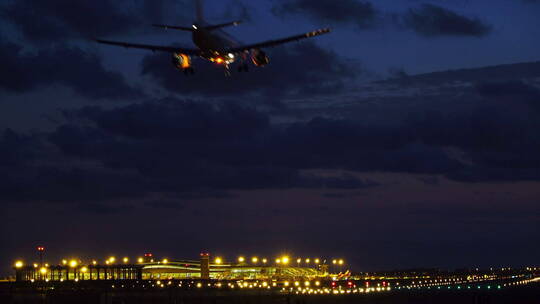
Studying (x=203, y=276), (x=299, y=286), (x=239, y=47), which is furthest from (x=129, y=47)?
(x=203, y=276)

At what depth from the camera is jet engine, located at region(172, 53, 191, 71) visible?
267 ft

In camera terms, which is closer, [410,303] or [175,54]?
[175,54]

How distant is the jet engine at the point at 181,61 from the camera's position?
3199 inches

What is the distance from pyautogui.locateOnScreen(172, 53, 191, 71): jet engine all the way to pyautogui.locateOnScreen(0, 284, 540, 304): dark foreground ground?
31.7 m

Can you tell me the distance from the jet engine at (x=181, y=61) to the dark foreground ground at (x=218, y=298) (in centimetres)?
3169

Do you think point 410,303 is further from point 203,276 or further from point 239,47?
point 203,276

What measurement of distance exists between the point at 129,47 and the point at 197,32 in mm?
8439

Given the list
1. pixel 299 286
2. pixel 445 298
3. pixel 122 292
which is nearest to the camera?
pixel 445 298

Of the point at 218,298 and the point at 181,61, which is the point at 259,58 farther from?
the point at 218,298

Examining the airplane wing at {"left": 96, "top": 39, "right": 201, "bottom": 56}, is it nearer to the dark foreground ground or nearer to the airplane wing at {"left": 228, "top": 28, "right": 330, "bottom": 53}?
the airplane wing at {"left": 228, "top": 28, "right": 330, "bottom": 53}

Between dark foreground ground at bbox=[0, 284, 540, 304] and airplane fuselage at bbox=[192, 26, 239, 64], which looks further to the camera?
dark foreground ground at bbox=[0, 284, 540, 304]

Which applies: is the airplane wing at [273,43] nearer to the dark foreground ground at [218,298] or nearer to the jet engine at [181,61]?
the jet engine at [181,61]

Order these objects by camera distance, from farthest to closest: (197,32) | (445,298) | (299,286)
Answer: (299,286)
(445,298)
(197,32)

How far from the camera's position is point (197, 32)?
265 feet
